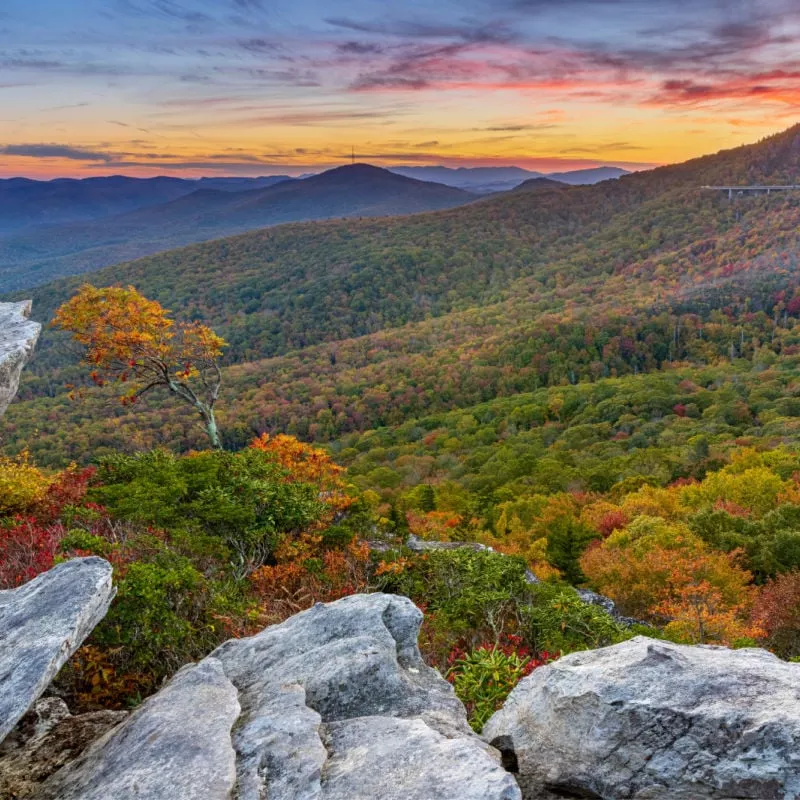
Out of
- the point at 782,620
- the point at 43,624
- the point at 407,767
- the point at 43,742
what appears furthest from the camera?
the point at 782,620

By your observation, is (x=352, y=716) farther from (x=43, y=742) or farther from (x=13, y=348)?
(x=13, y=348)

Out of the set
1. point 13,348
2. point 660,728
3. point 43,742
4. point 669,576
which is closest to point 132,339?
point 13,348

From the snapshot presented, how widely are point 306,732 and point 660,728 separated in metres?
3.82

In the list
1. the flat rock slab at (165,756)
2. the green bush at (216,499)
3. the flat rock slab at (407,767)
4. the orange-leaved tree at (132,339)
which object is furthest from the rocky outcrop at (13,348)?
the orange-leaved tree at (132,339)

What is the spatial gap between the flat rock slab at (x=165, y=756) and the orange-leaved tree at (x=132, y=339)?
58.6ft

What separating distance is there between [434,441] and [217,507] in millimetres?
95295

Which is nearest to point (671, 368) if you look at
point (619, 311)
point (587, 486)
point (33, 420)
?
point (619, 311)

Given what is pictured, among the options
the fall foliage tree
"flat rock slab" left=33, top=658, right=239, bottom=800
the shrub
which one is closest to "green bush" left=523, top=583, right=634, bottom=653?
"flat rock slab" left=33, top=658, right=239, bottom=800

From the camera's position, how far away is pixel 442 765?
6.48m

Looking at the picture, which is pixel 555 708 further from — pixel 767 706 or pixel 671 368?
pixel 671 368

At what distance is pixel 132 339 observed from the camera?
23625 mm

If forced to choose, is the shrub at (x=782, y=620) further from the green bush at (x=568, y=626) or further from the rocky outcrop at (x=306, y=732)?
the rocky outcrop at (x=306, y=732)

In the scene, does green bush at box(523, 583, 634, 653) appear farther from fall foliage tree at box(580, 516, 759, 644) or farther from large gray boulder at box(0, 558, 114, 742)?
fall foliage tree at box(580, 516, 759, 644)

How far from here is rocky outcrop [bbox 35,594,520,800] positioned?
20.9ft
